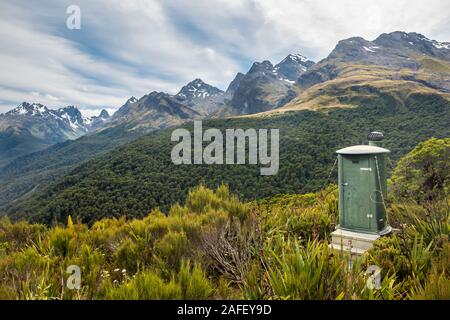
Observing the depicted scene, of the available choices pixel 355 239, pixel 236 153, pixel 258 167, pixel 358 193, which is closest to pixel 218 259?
pixel 355 239

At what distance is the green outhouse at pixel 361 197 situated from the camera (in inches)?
191

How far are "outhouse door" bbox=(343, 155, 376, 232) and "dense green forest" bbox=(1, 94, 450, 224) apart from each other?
3545 cm

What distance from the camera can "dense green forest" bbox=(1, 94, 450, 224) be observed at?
5678 cm

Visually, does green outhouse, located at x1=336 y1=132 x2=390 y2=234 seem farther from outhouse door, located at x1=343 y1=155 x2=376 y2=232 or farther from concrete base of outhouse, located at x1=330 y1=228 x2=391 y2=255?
concrete base of outhouse, located at x1=330 y1=228 x2=391 y2=255

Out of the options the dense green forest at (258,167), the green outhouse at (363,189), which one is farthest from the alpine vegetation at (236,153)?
the green outhouse at (363,189)

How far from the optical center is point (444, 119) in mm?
74000

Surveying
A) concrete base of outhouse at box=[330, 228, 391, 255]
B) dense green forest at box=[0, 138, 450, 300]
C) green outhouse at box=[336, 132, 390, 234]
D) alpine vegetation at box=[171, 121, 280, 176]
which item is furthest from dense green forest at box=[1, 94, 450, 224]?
dense green forest at box=[0, 138, 450, 300]

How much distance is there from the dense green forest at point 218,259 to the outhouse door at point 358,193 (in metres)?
0.50

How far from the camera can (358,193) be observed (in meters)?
4.99

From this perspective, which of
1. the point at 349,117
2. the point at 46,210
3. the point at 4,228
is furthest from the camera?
the point at 349,117

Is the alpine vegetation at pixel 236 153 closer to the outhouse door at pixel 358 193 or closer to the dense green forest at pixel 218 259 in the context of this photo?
the outhouse door at pixel 358 193
